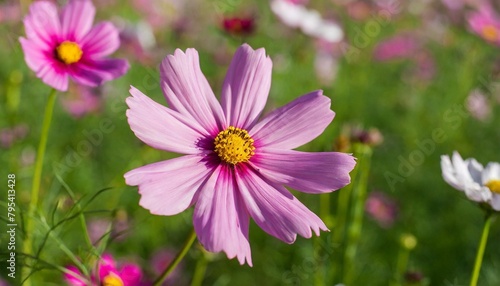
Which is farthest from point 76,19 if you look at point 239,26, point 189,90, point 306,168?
point 239,26

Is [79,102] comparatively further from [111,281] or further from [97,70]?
[111,281]

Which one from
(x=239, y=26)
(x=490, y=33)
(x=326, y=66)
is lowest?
(x=326, y=66)

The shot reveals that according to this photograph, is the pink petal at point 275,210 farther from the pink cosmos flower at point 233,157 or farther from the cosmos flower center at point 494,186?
the cosmos flower center at point 494,186

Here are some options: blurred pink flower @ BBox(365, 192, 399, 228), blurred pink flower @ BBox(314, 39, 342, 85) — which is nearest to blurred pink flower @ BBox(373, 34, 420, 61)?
blurred pink flower @ BBox(314, 39, 342, 85)

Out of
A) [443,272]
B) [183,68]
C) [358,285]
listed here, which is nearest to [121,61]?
[183,68]

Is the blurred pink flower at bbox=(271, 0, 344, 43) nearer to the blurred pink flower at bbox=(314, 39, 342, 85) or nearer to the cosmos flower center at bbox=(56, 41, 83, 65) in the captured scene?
the blurred pink flower at bbox=(314, 39, 342, 85)

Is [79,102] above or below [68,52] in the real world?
below

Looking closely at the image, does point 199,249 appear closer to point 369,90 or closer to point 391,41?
point 369,90
